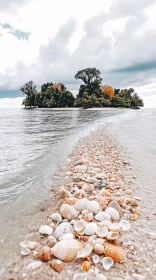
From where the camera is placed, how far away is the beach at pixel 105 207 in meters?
1.50

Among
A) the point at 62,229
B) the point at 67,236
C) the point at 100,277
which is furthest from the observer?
the point at 62,229

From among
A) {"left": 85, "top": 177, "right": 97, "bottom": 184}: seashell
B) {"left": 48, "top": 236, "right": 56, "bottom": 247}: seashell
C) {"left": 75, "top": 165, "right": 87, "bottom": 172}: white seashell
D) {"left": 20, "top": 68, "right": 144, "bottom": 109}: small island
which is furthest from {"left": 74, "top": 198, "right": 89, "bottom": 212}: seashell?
{"left": 20, "top": 68, "right": 144, "bottom": 109}: small island

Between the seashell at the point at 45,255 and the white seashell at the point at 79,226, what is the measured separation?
39cm

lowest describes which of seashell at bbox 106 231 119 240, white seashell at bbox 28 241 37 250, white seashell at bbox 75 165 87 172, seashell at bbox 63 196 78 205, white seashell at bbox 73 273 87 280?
white seashell at bbox 75 165 87 172

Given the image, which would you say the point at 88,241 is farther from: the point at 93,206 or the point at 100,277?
the point at 93,206

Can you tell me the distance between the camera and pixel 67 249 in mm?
1659

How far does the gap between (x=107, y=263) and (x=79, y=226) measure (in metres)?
0.52

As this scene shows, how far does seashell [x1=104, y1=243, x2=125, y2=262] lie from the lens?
62.5 inches

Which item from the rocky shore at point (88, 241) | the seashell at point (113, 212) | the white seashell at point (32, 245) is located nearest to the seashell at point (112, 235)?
the rocky shore at point (88, 241)

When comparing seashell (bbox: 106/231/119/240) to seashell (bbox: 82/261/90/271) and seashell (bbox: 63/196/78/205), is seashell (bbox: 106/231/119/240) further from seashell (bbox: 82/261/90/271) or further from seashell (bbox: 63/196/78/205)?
seashell (bbox: 63/196/78/205)

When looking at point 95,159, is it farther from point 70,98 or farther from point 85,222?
point 70,98

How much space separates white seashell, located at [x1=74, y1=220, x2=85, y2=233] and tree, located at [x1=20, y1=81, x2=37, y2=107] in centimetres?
9868

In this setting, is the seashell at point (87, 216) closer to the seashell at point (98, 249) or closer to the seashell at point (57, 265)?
the seashell at point (98, 249)

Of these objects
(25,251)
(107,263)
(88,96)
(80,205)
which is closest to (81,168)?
(80,205)
